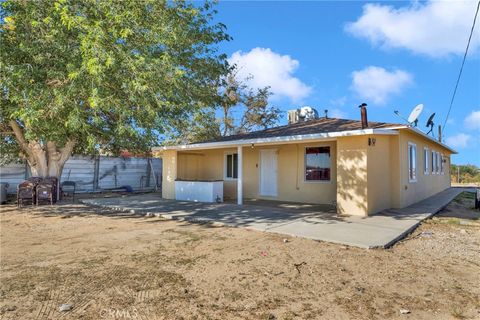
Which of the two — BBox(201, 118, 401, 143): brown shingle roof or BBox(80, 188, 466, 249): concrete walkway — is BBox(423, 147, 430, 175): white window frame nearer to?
BBox(80, 188, 466, 249): concrete walkway

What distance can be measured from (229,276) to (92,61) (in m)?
4.95

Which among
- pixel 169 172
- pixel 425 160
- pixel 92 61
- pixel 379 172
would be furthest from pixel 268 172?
pixel 92 61

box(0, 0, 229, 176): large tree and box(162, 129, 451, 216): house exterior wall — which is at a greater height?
box(0, 0, 229, 176): large tree

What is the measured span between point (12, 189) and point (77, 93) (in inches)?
388

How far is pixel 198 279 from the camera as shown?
14.0 feet

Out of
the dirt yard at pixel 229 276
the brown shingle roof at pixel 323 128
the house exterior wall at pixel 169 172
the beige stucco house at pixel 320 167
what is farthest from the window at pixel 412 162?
the house exterior wall at pixel 169 172

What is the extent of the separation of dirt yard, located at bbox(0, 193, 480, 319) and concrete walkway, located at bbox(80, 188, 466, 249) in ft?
1.34

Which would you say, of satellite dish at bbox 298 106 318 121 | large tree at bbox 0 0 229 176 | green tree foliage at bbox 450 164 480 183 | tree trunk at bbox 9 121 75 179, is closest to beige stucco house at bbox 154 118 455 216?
satellite dish at bbox 298 106 318 121

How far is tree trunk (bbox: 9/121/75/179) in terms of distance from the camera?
→ 12094 millimetres

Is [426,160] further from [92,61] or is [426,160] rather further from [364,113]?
[92,61]

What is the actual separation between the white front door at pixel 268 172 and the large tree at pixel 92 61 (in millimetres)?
5042

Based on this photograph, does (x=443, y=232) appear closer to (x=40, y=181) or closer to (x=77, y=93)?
(x=77, y=93)

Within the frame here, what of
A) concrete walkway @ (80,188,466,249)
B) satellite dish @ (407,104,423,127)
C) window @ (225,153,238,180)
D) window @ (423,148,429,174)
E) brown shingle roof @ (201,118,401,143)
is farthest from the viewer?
window @ (225,153,238,180)

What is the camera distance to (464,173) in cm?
3594
